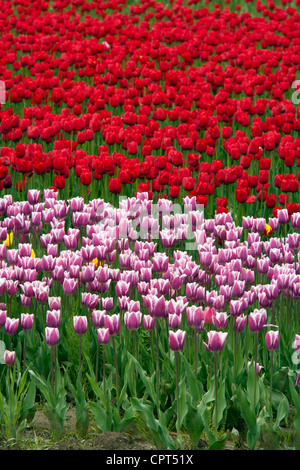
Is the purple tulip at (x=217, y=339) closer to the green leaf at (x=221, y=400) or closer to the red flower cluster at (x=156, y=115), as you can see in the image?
the green leaf at (x=221, y=400)

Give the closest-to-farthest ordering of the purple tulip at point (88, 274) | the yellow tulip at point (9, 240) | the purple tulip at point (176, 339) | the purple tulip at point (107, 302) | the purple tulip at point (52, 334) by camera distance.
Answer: the purple tulip at point (176, 339), the purple tulip at point (52, 334), the purple tulip at point (107, 302), the purple tulip at point (88, 274), the yellow tulip at point (9, 240)

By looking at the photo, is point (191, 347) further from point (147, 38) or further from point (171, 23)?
point (171, 23)

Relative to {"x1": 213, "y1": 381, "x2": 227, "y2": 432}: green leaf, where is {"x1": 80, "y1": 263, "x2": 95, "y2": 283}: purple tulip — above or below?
above

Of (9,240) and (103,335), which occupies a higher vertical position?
(103,335)

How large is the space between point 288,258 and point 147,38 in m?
8.35

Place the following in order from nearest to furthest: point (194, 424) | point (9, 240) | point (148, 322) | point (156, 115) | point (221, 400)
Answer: point (194, 424) → point (221, 400) → point (148, 322) → point (9, 240) → point (156, 115)

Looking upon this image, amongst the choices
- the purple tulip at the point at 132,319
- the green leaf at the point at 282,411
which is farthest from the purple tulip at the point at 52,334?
the green leaf at the point at 282,411

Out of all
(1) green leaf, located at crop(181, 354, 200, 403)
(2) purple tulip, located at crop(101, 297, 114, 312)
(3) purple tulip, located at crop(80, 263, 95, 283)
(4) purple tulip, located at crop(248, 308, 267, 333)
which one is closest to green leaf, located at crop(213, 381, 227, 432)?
(1) green leaf, located at crop(181, 354, 200, 403)

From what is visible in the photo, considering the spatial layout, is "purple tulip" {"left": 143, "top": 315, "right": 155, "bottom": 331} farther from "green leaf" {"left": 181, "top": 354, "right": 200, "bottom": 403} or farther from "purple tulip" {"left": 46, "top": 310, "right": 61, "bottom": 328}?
"purple tulip" {"left": 46, "top": 310, "right": 61, "bottom": 328}

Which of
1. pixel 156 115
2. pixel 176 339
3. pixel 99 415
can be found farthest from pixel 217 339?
pixel 156 115

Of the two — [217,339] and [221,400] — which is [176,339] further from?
[221,400]

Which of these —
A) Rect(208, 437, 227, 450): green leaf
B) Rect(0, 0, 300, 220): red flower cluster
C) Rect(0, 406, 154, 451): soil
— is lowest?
Rect(0, 406, 154, 451): soil

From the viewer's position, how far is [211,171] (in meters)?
6.89
